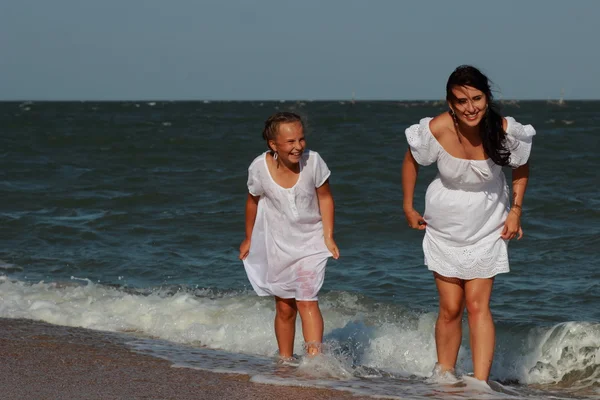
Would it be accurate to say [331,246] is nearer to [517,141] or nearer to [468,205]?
[468,205]

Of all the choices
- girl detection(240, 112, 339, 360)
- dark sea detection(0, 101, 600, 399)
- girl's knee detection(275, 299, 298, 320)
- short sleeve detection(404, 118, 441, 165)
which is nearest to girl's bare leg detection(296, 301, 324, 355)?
girl detection(240, 112, 339, 360)

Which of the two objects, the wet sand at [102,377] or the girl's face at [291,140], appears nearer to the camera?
the wet sand at [102,377]

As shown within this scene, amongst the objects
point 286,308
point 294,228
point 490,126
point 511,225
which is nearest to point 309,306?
point 286,308

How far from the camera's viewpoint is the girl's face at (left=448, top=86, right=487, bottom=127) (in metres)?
4.43

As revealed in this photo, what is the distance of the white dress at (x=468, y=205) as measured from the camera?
4590 millimetres

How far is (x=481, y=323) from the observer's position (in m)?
4.68

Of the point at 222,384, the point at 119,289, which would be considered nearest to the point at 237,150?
the point at 119,289

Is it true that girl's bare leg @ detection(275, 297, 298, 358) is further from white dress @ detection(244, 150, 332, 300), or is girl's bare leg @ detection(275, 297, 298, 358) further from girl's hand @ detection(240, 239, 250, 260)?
girl's hand @ detection(240, 239, 250, 260)

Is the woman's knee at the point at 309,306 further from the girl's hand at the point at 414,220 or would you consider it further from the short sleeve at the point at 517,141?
the short sleeve at the point at 517,141

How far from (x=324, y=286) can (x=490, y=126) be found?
4350mm

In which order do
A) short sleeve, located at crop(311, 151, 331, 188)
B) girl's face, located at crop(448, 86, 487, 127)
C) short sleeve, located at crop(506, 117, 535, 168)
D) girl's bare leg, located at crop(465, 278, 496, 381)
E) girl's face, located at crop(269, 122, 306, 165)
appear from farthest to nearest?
short sleeve, located at crop(311, 151, 331, 188), girl's face, located at crop(269, 122, 306, 165), girl's bare leg, located at crop(465, 278, 496, 381), short sleeve, located at crop(506, 117, 535, 168), girl's face, located at crop(448, 86, 487, 127)

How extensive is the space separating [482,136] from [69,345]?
2877mm

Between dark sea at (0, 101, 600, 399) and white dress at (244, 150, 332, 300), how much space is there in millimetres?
396

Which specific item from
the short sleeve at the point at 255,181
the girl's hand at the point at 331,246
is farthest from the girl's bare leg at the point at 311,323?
the short sleeve at the point at 255,181
